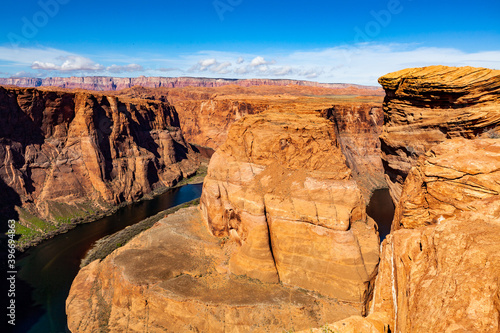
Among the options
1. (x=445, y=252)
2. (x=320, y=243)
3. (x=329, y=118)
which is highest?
(x=329, y=118)

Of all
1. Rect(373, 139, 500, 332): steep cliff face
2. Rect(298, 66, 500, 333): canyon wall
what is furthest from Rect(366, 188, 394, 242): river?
Rect(373, 139, 500, 332): steep cliff face

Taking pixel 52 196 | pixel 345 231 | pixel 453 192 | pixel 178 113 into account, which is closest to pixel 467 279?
pixel 453 192

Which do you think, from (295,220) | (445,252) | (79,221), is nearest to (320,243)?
(295,220)

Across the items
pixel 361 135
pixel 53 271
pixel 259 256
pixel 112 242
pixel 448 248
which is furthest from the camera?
pixel 361 135

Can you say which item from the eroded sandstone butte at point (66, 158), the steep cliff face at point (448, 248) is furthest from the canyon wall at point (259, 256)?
the eroded sandstone butte at point (66, 158)

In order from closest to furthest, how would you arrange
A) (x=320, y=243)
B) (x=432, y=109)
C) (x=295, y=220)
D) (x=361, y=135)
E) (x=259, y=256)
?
(x=432, y=109)
(x=320, y=243)
(x=295, y=220)
(x=259, y=256)
(x=361, y=135)

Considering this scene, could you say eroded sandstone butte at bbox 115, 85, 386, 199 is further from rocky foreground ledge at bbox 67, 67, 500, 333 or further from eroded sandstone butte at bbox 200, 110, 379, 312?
rocky foreground ledge at bbox 67, 67, 500, 333

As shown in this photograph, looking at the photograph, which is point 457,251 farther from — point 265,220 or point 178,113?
point 178,113

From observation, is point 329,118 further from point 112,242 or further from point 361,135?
point 112,242

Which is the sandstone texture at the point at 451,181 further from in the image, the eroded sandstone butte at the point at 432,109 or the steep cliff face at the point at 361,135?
the steep cliff face at the point at 361,135
